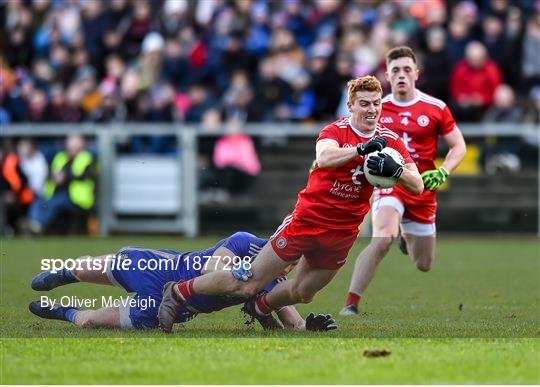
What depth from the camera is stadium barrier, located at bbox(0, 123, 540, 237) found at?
20.2 meters

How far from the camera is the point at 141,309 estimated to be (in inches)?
388

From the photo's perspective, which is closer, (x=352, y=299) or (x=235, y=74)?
(x=352, y=299)

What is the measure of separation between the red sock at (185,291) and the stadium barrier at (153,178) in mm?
10156

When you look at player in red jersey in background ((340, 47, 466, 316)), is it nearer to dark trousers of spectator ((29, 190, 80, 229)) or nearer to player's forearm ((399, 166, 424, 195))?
player's forearm ((399, 166, 424, 195))

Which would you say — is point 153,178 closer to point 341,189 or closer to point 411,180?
point 341,189

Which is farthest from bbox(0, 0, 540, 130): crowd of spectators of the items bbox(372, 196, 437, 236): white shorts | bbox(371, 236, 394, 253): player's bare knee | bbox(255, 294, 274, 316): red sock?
bbox(255, 294, 274, 316): red sock

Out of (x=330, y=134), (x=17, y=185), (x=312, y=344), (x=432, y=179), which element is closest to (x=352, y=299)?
(x=432, y=179)

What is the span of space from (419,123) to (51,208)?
9.18 meters

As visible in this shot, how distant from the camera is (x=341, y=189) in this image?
9727 mm

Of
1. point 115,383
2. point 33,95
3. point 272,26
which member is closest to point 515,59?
point 272,26

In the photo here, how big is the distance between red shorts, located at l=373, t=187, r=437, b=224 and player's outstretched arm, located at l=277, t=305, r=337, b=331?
6.65 feet

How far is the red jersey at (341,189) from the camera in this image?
31.8 feet

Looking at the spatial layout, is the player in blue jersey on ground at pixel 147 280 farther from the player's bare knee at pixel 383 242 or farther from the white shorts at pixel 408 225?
the white shorts at pixel 408 225

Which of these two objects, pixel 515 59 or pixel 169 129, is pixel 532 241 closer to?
pixel 515 59
